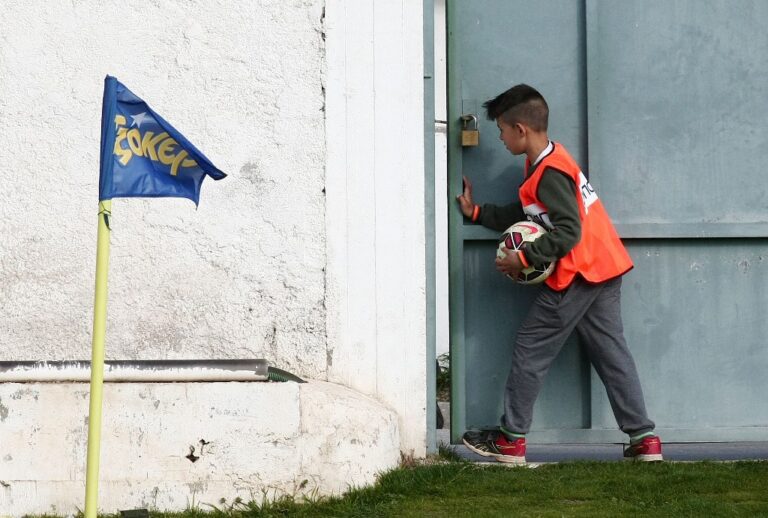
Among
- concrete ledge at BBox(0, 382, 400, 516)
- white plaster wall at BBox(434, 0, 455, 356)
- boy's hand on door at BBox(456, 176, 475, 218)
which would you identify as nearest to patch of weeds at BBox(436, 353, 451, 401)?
white plaster wall at BBox(434, 0, 455, 356)

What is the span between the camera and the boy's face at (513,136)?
4.90 meters

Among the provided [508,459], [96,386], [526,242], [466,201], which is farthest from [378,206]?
[96,386]

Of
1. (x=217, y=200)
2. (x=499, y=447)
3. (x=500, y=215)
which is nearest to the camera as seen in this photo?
(x=217, y=200)

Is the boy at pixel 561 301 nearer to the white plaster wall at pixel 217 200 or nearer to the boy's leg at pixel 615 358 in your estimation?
the boy's leg at pixel 615 358

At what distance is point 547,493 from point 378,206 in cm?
137

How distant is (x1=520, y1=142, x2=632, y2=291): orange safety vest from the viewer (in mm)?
4809

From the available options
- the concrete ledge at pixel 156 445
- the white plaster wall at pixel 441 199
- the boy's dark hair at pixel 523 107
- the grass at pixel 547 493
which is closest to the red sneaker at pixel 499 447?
the grass at pixel 547 493

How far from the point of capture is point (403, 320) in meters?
4.80

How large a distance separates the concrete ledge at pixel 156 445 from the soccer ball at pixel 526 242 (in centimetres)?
122

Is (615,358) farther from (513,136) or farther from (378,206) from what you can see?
(378,206)

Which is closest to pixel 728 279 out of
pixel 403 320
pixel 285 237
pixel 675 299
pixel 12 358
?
pixel 675 299

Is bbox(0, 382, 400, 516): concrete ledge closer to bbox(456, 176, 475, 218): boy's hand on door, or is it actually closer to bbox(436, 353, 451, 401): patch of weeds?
bbox(456, 176, 475, 218): boy's hand on door

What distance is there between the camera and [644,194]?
520cm

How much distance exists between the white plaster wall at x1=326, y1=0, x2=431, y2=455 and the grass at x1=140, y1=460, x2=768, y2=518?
0.42 metres
